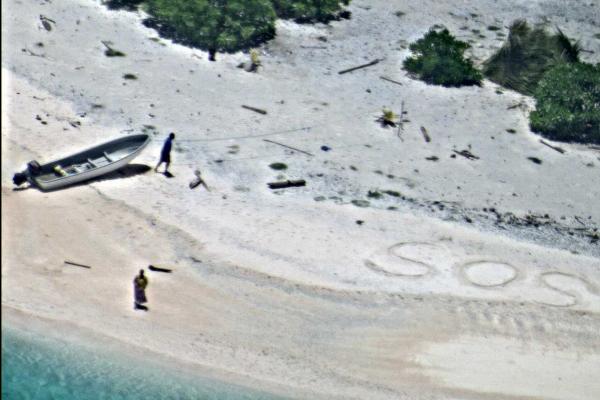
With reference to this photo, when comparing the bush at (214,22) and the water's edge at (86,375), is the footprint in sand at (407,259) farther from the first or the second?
the bush at (214,22)

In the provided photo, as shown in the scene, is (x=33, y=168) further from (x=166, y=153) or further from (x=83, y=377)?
(x=83, y=377)

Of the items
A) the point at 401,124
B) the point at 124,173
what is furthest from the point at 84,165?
the point at 401,124

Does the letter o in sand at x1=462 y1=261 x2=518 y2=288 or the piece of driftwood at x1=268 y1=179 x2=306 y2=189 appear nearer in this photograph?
the letter o in sand at x1=462 y1=261 x2=518 y2=288

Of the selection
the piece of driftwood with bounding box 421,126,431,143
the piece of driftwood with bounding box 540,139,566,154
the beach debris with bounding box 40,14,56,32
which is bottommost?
the piece of driftwood with bounding box 421,126,431,143

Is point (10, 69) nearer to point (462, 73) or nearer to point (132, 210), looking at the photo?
point (132, 210)

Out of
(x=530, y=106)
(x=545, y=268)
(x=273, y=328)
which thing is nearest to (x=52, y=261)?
(x=273, y=328)

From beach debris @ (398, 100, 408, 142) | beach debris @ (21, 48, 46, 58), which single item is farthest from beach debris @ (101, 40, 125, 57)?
beach debris @ (398, 100, 408, 142)

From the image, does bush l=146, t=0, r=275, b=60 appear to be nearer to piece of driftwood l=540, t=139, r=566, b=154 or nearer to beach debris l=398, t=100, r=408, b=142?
beach debris l=398, t=100, r=408, b=142
